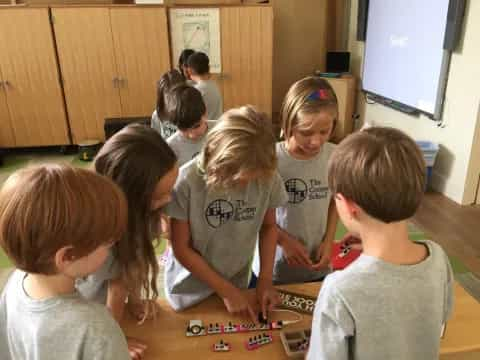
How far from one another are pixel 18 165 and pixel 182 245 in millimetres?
3840

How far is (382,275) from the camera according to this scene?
2.31 feet

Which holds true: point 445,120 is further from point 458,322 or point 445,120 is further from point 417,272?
point 417,272

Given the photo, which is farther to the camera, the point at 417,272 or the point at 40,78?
the point at 40,78

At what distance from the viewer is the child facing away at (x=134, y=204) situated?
91 centimetres

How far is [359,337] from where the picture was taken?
711mm

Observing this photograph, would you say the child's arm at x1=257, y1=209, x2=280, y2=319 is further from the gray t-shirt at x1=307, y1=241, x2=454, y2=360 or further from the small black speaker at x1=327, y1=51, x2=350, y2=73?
the small black speaker at x1=327, y1=51, x2=350, y2=73

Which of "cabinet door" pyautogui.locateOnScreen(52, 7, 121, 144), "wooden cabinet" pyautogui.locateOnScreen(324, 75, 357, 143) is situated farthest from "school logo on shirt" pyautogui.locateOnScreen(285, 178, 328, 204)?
"cabinet door" pyautogui.locateOnScreen(52, 7, 121, 144)

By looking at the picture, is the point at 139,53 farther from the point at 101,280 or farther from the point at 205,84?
the point at 101,280

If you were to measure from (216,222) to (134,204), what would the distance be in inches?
10.6

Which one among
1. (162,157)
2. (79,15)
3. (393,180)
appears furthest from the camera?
(79,15)

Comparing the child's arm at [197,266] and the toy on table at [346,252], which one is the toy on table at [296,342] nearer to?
the child's arm at [197,266]

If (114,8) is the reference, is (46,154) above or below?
below

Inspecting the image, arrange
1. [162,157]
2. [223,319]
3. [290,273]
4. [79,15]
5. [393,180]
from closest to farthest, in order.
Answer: [393,180], [162,157], [223,319], [290,273], [79,15]

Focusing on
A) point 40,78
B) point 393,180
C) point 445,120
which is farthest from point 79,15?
point 393,180
